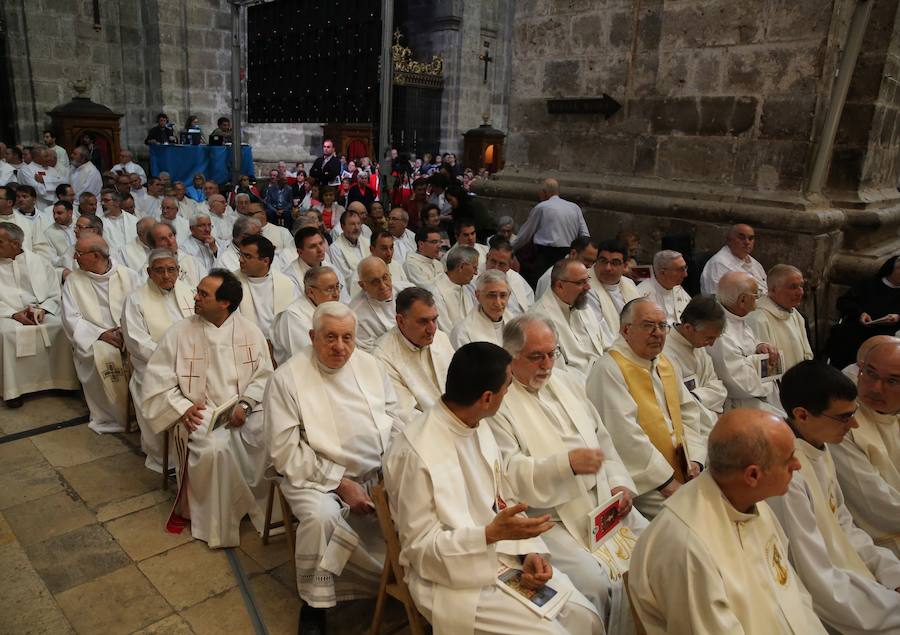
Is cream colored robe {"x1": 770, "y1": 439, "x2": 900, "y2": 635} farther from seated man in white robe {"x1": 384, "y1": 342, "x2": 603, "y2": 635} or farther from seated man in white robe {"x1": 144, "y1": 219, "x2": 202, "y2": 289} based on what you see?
seated man in white robe {"x1": 144, "y1": 219, "x2": 202, "y2": 289}

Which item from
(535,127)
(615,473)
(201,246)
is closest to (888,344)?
(615,473)

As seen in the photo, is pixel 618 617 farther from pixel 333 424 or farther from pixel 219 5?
pixel 219 5

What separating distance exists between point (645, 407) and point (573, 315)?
5.53 feet

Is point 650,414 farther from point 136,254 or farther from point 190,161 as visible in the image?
point 190,161

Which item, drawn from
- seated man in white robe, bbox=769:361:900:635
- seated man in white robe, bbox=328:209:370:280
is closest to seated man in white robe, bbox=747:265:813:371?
seated man in white robe, bbox=769:361:900:635

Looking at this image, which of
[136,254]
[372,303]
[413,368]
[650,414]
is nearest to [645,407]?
[650,414]

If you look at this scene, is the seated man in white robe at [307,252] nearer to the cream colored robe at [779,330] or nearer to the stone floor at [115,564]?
the stone floor at [115,564]

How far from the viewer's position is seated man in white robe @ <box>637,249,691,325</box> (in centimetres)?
558

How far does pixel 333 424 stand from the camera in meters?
3.38

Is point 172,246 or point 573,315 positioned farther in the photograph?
point 172,246

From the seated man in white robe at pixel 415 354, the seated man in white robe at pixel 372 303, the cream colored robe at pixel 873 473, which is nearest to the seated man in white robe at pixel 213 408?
the seated man in white robe at pixel 415 354

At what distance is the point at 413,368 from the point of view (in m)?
3.97

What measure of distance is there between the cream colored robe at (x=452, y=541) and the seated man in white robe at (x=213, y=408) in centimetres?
132

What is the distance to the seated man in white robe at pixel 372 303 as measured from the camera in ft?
16.0
